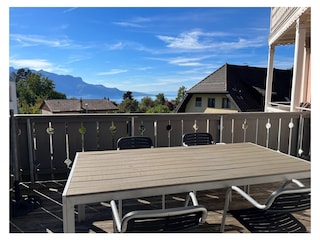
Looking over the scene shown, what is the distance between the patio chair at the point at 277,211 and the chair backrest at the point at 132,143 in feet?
3.99

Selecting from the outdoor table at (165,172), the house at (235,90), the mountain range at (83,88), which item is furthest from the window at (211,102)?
the outdoor table at (165,172)

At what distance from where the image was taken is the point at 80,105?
34.1 meters

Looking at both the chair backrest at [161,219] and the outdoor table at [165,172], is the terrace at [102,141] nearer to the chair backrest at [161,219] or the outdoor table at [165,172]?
the outdoor table at [165,172]

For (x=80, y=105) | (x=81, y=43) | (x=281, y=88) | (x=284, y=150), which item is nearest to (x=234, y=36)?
(x=281, y=88)

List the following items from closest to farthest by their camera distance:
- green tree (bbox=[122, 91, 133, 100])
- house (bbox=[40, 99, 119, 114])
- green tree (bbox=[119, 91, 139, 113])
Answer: house (bbox=[40, 99, 119, 114]) → green tree (bbox=[119, 91, 139, 113]) → green tree (bbox=[122, 91, 133, 100])

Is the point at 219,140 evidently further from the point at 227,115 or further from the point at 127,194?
the point at 127,194

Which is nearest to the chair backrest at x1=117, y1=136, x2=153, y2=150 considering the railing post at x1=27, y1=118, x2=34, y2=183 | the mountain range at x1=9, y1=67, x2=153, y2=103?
the railing post at x1=27, y1=118, x2=34, y2=183

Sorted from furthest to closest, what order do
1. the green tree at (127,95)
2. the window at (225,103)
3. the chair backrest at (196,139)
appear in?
the green tree at (127,95) → the window at (225,103) → the chair backrest at (196,139)

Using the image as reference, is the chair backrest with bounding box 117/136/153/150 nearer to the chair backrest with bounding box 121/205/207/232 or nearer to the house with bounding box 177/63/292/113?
the chair backrest with bounding box 121/205/207/232

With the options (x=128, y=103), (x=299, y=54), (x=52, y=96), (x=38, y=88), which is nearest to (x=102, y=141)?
(x=299, y=54)

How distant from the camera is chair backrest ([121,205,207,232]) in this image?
1.22 metres

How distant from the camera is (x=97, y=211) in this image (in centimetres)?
249

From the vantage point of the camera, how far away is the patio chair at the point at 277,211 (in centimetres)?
150

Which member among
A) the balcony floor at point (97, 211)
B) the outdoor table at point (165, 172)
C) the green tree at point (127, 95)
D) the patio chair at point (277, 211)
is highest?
the green tree at point (127, 95)
